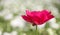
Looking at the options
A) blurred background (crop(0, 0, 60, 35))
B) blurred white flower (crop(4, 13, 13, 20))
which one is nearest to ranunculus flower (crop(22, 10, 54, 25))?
blurred background (crop(0, 0, 60, 35))

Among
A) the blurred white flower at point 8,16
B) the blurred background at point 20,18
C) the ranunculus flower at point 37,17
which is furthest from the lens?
the blurred white flower at point 8,16

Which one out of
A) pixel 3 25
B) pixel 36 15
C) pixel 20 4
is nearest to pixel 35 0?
pixel 20 4

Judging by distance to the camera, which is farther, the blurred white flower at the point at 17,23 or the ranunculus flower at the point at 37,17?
the blurred white flower at the point at 17,23

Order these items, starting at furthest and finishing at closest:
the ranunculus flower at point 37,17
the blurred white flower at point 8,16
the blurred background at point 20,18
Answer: the blurred white flower at point 8,16
the blurred background at point 20,18
the ranunculus flower at point 37,17

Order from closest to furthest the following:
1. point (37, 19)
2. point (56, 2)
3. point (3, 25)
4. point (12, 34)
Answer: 1. point (37, 19)
2. point (12, 34)
3. point (3, 25)
4. point (56, 2)

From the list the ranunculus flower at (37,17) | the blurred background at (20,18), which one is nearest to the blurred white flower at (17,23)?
the blurred background at (20,18)

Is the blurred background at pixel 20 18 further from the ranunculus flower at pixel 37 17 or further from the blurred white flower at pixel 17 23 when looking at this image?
the ranunculus flower at pixel 37 17

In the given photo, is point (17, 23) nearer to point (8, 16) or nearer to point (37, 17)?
point (8, 16)

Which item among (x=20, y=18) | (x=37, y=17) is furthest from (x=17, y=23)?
(x=37, y=17)

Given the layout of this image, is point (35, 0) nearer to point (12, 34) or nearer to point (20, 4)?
point (20, 4)

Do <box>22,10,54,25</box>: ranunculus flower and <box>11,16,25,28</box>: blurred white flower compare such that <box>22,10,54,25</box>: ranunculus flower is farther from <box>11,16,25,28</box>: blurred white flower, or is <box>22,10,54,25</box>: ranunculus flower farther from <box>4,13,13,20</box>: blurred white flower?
<box>4,13,13,20</box>: blurred white flower
